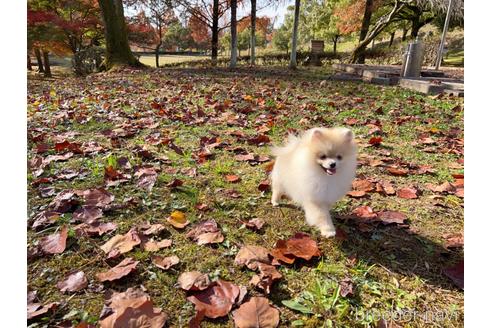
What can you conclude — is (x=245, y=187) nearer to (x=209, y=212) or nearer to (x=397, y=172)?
(x=209, y=212)

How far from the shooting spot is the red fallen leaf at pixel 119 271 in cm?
195

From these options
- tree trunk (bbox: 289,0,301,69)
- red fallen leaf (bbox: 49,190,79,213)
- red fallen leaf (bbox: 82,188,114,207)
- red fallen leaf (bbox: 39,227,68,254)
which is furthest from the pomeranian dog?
tree trunk (bbox: 289,0,301,69)

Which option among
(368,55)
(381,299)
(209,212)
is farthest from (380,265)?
(368,55)

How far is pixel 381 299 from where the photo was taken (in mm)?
1912

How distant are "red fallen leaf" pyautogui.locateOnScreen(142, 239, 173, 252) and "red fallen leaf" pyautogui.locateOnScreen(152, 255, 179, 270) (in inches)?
3.6

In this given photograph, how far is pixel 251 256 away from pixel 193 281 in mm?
408

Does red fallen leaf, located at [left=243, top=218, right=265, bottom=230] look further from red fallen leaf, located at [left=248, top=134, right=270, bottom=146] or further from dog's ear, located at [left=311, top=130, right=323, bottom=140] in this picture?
→ red fallen leaf, located at [left=248, top=134, right=270, bottom=146]

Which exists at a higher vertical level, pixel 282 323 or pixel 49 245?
pixel 49 245

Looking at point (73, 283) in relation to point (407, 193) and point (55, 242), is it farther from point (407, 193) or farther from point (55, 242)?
point (407, 193)

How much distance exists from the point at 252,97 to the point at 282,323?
6112mm

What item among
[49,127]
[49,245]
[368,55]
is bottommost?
[49,245]

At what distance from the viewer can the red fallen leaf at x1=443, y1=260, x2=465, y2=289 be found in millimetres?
2020

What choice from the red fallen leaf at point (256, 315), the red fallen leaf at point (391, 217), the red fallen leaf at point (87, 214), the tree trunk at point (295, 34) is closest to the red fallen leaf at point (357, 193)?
the red fallen leaf at point (391, 217)

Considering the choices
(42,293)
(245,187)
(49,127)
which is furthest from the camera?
(49,127)
